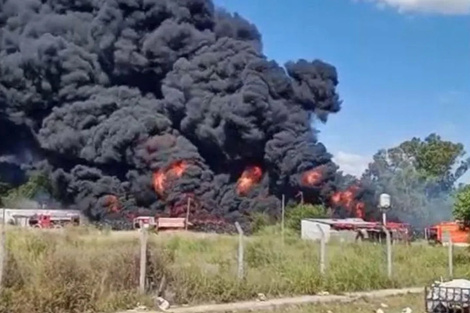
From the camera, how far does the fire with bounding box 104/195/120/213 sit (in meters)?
43.6

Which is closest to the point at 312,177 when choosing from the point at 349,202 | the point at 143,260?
the point at 349,202

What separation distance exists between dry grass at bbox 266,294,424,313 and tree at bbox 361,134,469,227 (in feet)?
147

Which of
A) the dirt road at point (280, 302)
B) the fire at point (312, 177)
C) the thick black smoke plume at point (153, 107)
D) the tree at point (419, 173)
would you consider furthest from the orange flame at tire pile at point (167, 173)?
the dirt road at point (280, 302)

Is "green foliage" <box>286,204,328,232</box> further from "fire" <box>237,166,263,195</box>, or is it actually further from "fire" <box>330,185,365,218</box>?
"fire" <box>237,166,263,195</box>

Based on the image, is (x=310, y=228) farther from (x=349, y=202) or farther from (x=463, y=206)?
(x=463, y=206)

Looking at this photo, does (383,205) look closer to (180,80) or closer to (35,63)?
(180,80)

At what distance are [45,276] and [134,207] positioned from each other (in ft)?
113

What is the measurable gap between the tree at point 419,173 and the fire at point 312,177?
15417mm

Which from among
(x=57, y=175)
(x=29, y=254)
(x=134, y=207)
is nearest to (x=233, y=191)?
(x=134, y=207)

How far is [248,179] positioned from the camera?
45781 millimetres

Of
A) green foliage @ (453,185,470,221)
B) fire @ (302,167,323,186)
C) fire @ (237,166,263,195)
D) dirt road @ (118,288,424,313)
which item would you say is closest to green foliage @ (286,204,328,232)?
fire @ (302,167,323,186)

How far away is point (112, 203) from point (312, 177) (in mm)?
12140

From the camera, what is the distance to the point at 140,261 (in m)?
11.6

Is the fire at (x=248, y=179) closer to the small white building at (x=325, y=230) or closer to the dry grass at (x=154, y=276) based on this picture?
the small white building at (x=325, y=230)
